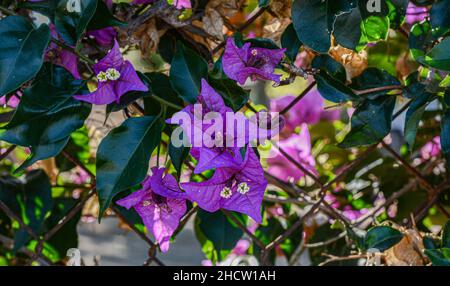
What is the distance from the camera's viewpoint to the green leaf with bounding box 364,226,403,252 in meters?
0.96

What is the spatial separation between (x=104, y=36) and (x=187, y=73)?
0.17m

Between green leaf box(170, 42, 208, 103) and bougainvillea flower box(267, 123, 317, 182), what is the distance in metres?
0.54

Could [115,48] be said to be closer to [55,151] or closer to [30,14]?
[55,151]

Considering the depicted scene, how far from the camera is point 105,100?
2.55 ft

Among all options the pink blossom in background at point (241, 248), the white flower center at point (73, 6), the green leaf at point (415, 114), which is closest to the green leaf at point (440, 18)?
the green leaf at point (415, 114)

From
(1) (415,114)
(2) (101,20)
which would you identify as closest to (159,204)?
(2) (101,20)

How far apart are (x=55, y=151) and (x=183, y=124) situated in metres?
0.15

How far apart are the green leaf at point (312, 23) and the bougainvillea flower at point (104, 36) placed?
0.24 m

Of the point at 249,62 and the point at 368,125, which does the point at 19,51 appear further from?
the point at 368,125

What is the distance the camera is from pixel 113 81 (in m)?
0.78

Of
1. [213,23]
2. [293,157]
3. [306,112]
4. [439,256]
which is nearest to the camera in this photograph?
[439,256]

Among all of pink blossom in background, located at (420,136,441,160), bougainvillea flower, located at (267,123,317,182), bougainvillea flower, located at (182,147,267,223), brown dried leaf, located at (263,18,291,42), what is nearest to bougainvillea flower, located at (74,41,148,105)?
bougainvillea flower, located at (182,147,267,223)

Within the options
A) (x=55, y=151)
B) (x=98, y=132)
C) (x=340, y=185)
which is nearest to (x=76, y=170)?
(x=98, y=132)
